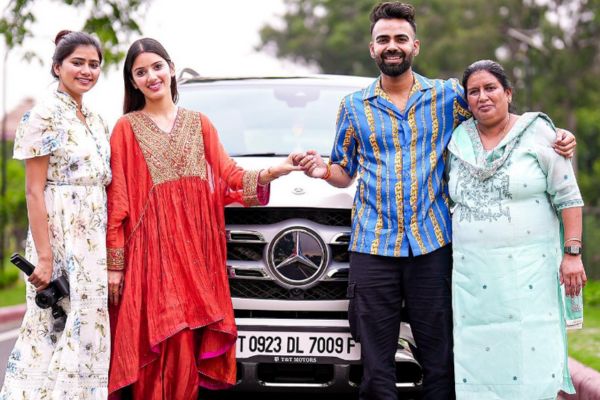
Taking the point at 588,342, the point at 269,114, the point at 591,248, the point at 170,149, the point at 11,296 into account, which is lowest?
the point at 11,296

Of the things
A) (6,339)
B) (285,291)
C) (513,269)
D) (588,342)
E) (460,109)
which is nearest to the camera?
(513,269)

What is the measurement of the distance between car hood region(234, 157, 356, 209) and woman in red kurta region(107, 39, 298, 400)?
0.38 ft

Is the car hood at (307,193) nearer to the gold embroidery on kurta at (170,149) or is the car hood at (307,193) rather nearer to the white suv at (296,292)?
the white suv at (296,292)

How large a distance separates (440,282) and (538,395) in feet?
2.08

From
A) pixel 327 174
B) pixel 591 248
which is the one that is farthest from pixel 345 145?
pixel 591 248

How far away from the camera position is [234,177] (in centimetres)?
435

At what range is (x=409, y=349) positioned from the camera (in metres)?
4.32

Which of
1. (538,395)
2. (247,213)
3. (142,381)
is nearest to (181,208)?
(247,213)

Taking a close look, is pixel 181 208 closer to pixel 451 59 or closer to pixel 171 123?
pixel 171 123

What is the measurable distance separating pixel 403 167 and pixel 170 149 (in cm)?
107

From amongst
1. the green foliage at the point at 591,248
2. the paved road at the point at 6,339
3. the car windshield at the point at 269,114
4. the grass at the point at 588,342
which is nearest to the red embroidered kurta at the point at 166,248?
the car windshield at the point at 269,114

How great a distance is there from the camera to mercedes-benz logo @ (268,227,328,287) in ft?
14.3

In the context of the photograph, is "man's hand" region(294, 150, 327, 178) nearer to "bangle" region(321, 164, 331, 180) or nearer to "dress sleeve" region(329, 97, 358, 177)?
"bangle" region(321, 164, 331, 180)

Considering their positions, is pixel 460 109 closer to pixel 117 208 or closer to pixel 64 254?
pixel 117 208
